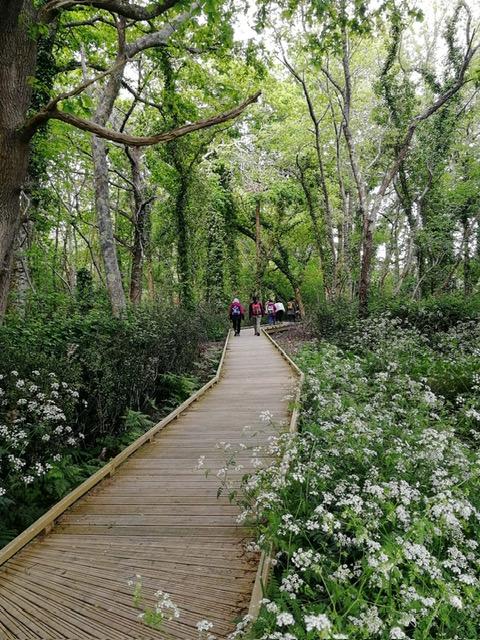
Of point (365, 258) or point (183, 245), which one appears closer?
point (365, 258)

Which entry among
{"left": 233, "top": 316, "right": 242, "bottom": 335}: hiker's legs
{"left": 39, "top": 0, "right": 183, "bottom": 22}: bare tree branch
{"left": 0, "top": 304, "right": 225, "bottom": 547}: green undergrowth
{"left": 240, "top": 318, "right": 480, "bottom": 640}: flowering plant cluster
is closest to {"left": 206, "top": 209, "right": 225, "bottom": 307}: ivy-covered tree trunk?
{"left": 233, "top": 316, "right": 242, "bottom": 335}: hiker's legs

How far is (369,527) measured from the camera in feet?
8.97

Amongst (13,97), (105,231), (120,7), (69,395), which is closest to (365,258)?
(105,231)

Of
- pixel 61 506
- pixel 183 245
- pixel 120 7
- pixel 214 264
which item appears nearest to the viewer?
pixel 61 506

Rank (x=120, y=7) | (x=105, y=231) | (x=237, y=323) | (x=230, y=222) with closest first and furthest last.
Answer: (x=120, y=7) → (x=105, y=231) → (x=237, y=323) → (x=230, y=222)

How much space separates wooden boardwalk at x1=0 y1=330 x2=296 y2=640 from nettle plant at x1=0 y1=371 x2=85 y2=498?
0.66 meters

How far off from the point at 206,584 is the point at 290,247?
31.0 m

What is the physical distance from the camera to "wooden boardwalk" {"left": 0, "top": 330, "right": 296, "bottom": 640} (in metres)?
2.56

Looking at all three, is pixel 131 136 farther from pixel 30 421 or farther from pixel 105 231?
pixel 105 231

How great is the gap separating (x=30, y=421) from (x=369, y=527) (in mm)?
3807

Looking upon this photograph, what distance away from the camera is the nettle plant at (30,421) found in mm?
4059

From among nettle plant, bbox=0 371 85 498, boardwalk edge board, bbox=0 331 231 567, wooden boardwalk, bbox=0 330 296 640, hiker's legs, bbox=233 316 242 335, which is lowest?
wooden boardwalk, bbox=0 330 296 640

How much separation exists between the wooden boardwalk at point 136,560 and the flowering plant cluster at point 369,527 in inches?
14.0

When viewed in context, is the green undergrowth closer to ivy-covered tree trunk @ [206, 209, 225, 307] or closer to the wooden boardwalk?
the wooden boardwalk
